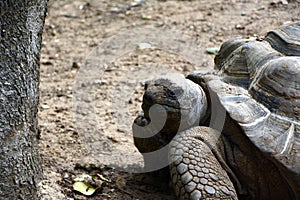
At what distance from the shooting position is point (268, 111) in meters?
2.66

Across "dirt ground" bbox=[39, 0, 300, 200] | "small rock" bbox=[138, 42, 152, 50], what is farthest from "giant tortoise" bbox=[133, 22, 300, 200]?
"small rock" bbox=[138, 42, 152, 50]

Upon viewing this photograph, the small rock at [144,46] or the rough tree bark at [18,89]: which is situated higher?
the rough tree bark at [18,89]

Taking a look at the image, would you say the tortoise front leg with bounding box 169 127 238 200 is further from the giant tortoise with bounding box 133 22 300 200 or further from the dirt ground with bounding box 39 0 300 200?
the dirt ground with bounding box 39 0 300 200

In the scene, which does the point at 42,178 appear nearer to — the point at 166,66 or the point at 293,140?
the point at 293,140

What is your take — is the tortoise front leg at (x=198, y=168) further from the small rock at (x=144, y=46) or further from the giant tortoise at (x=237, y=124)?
the small rock at (x=144, y=46)

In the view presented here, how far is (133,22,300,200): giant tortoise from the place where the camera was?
8.34 ft

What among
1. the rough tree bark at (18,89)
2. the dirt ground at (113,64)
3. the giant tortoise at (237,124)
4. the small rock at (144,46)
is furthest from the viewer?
the small rock at (144,46)

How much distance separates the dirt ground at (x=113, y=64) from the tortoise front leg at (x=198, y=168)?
1.45 feet

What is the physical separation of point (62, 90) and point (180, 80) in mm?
2144

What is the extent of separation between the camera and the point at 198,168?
8.39 ft

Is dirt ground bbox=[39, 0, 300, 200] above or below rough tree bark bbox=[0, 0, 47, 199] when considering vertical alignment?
below

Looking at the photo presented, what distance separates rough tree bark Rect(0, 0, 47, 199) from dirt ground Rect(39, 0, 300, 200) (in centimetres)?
41

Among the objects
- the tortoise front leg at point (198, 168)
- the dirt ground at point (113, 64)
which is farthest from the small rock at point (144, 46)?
the tortoise front leg at point (198, 168)

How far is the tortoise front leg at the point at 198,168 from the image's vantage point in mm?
2496
